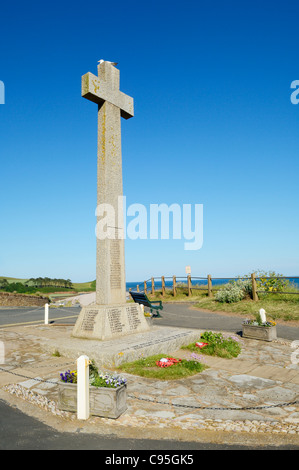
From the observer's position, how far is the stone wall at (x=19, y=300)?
855 inches

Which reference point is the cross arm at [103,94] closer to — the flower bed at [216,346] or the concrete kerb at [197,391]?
the concrete kerb at [197,391]

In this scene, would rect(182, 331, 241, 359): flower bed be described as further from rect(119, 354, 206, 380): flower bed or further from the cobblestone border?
the cobblestone border

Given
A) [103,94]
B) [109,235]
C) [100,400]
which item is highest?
[103,94]

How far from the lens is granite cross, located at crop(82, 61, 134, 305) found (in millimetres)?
8375

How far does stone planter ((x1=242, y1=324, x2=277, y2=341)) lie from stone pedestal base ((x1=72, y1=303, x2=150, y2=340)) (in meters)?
3.15

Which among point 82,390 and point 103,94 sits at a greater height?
point 103,94

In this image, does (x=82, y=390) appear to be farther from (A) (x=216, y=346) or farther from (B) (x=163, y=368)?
(A) (x=216, y=346)

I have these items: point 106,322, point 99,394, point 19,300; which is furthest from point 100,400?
point 19,300

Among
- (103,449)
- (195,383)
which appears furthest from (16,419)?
(195,383)

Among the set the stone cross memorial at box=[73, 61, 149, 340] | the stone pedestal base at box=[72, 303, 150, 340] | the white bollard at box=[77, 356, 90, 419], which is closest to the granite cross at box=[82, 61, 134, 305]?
the stone cross memorial at box=[73, 61, 149, 340]

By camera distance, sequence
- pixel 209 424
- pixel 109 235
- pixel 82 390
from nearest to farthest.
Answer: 1. pixel 209 424
2. pixel 82 390
3. pixel 109 235

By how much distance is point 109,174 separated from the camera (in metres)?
8.65

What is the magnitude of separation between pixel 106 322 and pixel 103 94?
639 centimetres

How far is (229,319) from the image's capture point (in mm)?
12969
